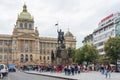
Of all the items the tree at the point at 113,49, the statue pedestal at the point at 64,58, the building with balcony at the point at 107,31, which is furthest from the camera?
the building with balcony at the point at 107,31

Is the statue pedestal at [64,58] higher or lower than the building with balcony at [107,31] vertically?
lower

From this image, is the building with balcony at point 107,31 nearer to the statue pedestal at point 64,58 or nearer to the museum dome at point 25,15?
the statue pedestal at point 64,58

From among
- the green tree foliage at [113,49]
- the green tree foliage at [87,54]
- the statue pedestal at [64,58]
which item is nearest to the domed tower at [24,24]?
the green tree foliage at [87,54]

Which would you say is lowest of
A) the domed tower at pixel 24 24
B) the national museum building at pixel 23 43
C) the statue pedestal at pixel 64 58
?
the statue pedestal at pixel 64 58

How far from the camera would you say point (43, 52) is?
605 ft

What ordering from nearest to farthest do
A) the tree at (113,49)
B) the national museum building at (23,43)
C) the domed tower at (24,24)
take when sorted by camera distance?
the tree at (113,49), the national museum building at (23,43), the domed tower at (24,24)

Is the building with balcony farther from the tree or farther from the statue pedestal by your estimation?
the statue pedestal

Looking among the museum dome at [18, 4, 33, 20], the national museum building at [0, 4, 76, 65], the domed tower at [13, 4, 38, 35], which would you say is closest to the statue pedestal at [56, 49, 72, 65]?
the national museum building at [0, 4, 76, 65]

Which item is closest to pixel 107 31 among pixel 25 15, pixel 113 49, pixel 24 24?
pixel 113 49

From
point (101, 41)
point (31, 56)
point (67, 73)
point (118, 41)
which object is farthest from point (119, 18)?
point (31, 56)

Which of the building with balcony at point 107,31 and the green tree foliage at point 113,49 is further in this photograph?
the building with balcony at point 107,31

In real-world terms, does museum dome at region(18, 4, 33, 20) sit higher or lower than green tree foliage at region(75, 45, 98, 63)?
higher

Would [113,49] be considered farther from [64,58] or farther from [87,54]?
[87,54]

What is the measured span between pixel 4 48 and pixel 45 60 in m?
23.5
